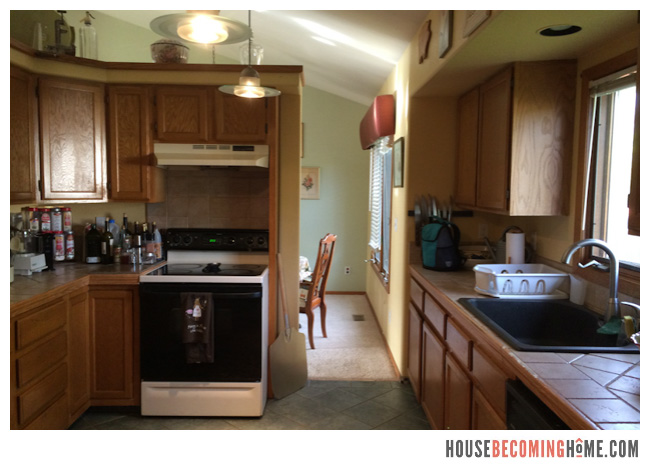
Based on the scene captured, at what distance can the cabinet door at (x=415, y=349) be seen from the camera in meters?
3.14

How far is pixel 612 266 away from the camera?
1824 mm

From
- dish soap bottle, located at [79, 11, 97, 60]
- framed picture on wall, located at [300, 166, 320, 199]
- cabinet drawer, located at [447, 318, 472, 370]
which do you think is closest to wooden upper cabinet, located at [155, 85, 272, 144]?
dish soap bottle, located at [79, 11, 97, 60]

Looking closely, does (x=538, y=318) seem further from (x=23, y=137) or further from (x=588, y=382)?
(x=23, y=137)

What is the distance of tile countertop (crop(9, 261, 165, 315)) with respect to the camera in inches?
97.3

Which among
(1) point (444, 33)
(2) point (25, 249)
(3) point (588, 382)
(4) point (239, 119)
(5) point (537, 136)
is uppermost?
(1) point (444, 33)

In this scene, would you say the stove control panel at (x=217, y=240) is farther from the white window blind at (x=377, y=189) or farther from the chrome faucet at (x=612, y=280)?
the chrome faucet at (x=612, y=280)

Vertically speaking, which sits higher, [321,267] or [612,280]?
[612,280]

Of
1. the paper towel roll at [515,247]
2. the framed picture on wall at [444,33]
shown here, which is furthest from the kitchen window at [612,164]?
the framed picture on wall at [444,33]

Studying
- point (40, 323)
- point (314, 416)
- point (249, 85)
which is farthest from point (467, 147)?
point (40, 323)

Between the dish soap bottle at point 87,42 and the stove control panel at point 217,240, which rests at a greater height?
the dish soap bottle at point 87,42

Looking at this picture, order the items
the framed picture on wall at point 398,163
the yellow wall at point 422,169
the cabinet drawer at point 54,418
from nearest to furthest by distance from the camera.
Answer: the cabinet drawer at point 54,418, the yellow wall at point 422,169, the framed picture on wall at point 398,163

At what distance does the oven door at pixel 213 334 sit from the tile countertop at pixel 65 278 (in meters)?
0.19

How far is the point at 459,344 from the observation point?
2.24 m
